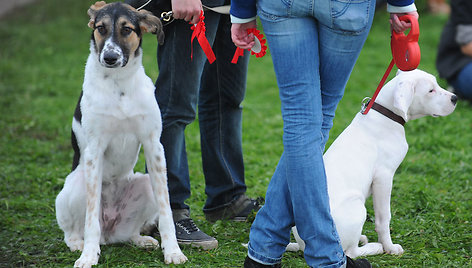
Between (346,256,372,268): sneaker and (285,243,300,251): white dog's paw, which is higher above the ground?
(346,256,372,268): sneaker

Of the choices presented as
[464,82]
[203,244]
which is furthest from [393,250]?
[464,82]

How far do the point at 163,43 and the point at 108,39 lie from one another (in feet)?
1.44

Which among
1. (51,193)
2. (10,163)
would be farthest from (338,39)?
(10,163)

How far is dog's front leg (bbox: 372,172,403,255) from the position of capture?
11.9 feet

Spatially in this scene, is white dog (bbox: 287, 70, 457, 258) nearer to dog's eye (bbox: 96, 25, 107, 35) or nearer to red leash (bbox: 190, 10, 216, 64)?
red leash (bbox: 190, 10, 216, 64)

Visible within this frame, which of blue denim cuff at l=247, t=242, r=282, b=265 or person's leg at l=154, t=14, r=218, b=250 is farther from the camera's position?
person's leg at l=154, t=14, r=218, b=250

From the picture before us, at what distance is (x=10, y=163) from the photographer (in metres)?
5.85

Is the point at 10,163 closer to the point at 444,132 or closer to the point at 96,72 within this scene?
the point at 96,72

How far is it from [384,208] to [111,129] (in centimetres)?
161

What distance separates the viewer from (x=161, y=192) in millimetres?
3791

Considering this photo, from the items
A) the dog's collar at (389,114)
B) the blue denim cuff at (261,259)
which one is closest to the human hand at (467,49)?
the dog's collar at (389,114)

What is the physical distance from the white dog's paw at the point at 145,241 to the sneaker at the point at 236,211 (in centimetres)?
62

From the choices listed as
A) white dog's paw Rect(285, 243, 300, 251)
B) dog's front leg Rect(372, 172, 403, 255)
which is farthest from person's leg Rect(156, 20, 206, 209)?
dog's front leg Rect(372, 172, 403, 255)

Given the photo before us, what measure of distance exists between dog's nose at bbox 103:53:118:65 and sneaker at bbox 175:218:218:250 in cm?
115
